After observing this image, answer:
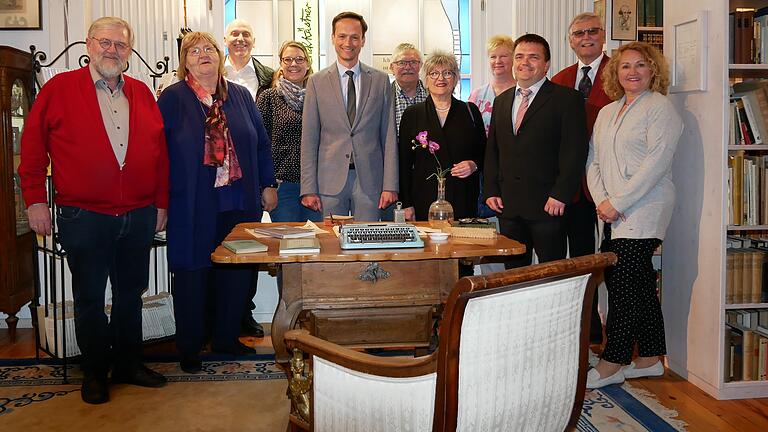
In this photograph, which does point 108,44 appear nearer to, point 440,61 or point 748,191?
point 440,61

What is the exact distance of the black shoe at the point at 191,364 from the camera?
3738 millimetres

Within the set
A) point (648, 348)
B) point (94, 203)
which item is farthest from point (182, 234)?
point (648, 348)

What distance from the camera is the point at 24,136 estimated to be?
324 cm

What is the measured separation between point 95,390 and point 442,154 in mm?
2021

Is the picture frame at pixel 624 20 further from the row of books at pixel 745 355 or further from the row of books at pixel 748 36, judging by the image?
the row of books at pixel 745 355

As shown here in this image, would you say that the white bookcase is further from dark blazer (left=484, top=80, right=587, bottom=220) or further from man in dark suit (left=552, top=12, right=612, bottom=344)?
dark blazer (left=484, top=80, right=587, bottom=220)

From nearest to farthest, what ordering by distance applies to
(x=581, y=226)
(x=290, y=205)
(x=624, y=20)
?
1. (x=581, y=226)
2. (x=290, y=205)
3. (x=624, y=20)

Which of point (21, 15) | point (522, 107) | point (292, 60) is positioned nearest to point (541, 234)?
point (522, 107)

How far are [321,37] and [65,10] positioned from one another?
1.65 metres

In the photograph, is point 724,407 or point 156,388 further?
point 156,388

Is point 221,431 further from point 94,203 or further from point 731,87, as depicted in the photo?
point 731,87

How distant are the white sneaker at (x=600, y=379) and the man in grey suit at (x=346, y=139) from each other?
1.32 metres

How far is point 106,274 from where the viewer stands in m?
3.35

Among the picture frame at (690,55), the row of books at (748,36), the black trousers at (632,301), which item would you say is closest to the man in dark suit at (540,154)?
the black trousers at (632,301)
